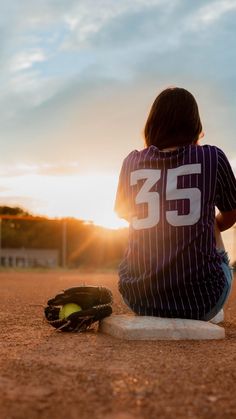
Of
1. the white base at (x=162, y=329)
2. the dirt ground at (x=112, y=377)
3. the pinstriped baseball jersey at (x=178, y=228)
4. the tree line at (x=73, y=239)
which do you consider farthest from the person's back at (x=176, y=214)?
the tree line at (x=73, y=239)

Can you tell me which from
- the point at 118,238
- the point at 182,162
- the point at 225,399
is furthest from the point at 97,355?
the point at 118,238

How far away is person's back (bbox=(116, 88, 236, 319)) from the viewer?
9.04ft

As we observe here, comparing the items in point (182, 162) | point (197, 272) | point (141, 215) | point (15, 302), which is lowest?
point (15, 302)

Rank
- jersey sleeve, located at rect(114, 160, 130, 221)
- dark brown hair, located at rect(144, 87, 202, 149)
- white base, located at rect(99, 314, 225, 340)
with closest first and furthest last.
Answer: white base, located at rect(99, 314, 225, 340), dark brown hair, located at rect(144, 87, 202, 149), jersey sleeve, located at rect(114, 160, 130, 221)

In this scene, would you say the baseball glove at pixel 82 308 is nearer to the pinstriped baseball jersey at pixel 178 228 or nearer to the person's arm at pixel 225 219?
the pinstriped baseball jersey at pixel 178 228

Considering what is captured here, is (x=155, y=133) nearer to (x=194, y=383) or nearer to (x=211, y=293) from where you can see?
(x=211, y=293)

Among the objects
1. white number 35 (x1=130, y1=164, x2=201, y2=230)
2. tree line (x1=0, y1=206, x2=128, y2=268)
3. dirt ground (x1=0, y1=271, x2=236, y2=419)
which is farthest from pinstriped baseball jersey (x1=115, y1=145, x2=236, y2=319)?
tree line (x1=0, y1=206, x2=128, y2=268)

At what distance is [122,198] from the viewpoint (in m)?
3.11

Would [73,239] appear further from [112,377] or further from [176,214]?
[112,377]

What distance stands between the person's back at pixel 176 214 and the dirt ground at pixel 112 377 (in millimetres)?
286

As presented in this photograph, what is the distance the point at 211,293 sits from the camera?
9.39 feet

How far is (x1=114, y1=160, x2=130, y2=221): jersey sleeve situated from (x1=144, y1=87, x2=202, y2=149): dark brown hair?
9.7 inches

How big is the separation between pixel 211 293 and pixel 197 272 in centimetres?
15

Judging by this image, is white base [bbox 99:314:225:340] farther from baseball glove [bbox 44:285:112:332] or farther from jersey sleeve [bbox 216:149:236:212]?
jersey sleeve [bbox 216:149:236:212]
